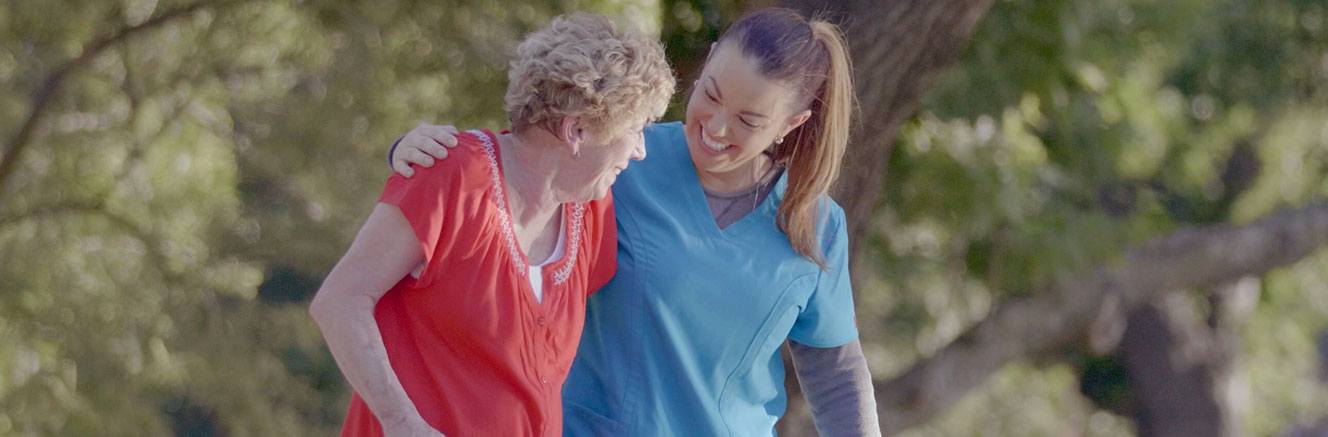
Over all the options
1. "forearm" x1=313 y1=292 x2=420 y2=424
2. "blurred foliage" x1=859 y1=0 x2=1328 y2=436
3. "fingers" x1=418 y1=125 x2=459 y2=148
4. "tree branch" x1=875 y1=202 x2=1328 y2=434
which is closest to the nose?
"fingers" x1=418 y1=125 x2=459 y2=148

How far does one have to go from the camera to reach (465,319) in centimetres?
207

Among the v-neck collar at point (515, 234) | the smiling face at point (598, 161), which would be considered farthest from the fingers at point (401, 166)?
the smiling face at point (598, 161)

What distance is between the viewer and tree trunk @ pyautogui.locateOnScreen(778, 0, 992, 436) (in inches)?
159

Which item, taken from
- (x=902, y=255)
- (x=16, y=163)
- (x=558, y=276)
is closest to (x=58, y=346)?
(x=16, y=163)

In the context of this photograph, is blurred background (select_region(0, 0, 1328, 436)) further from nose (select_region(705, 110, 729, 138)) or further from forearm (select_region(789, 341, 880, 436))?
nose (select_region(705, 110, 729, 138))

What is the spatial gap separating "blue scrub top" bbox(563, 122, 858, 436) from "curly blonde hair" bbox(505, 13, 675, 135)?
1.08 feet

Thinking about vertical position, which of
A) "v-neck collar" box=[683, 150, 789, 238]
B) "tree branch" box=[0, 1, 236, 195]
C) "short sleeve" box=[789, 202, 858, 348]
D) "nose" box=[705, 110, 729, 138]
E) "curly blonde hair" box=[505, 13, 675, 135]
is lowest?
"tree branch" box=[0, 1, 236, 195]

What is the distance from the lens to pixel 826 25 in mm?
2441

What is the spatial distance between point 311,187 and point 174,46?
2.41ft

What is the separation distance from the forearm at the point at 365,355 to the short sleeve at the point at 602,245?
1.35 feet

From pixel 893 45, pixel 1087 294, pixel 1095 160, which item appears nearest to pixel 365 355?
pixel 893 45

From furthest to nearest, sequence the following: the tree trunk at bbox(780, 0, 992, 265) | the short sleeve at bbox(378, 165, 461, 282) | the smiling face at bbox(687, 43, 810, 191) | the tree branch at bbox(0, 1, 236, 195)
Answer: the tree branch at bbox(0, 1, 236, 195) → the tree trunk at bbox(780, 0, 992, 265) → the smiling face at bbox(687, 43, 810, 191) → the short sleeve at bbox(378, 165, 461, 282)

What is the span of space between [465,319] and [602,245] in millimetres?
343

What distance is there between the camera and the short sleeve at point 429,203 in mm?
1981
